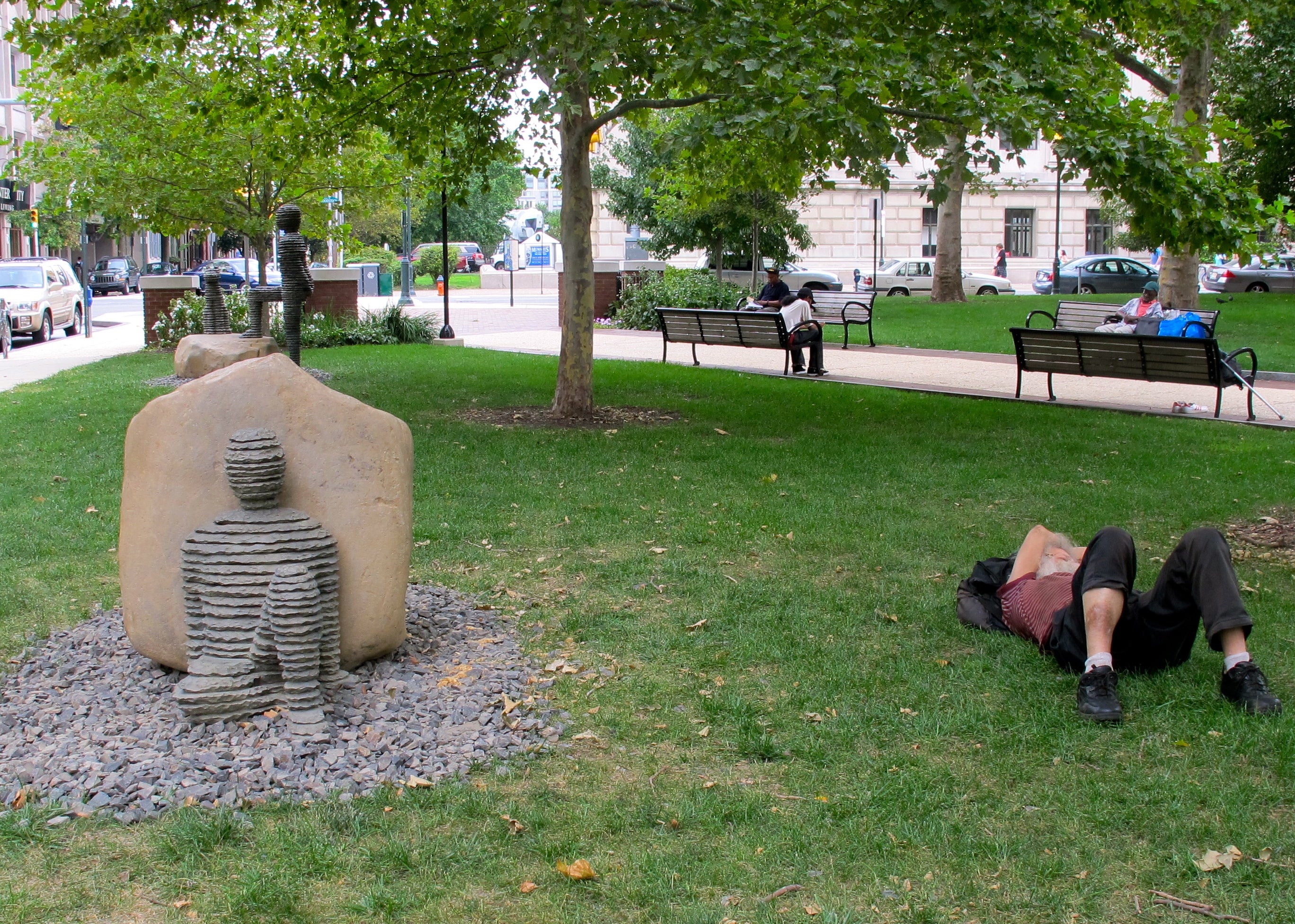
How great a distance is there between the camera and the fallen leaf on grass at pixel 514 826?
3.66 metres

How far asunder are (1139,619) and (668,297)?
65.8 feet

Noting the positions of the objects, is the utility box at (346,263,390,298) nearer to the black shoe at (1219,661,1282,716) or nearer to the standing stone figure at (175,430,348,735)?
the standing stone figure at (175,430,348,735)

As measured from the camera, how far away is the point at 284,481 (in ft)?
15.2

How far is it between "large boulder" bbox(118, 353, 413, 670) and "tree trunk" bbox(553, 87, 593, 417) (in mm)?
6706

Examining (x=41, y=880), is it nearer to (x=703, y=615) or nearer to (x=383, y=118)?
(x=703, y=615)

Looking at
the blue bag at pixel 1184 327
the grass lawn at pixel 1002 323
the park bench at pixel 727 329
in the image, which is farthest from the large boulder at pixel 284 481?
the grass lawn at pixel 1002 323

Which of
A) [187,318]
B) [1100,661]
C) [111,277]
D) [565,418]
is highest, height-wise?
[111,277]

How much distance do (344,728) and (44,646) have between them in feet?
5.80

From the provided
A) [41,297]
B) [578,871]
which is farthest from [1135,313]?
[41,297]

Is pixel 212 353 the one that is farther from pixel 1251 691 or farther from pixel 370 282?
pixel 370 282

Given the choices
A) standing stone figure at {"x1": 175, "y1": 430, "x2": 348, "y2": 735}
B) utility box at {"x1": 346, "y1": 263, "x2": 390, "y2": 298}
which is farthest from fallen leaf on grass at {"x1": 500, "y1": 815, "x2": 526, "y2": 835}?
utility box at {"x1": 346, "y1": 263, "x2": 390, "y2": 298}

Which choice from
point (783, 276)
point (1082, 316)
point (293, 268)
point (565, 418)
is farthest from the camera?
point (783, 276)

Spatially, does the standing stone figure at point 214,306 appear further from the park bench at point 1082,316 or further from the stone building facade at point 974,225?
the stone building facade at point 974,225

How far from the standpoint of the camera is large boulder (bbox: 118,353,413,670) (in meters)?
4.61
